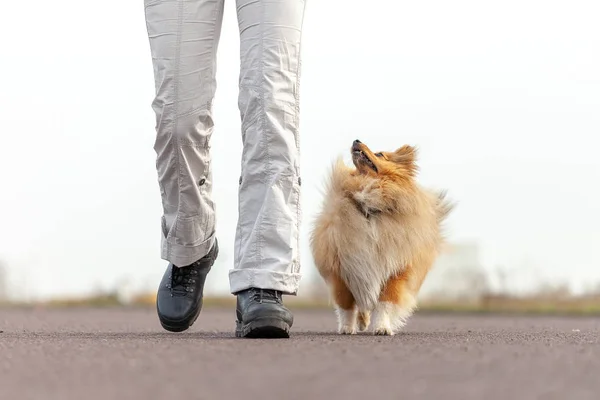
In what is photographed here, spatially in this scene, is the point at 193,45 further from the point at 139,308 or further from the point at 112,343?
the point at 139,308

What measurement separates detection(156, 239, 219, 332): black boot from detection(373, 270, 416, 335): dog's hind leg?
0.98 metres

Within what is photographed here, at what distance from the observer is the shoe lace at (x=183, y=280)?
517 centimetres

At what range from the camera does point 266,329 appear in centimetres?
421

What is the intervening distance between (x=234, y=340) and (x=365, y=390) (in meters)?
1.67

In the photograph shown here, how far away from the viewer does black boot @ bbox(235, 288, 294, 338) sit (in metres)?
4.21

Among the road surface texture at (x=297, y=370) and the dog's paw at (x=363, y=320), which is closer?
the road surface texture at (x=297, y=370)

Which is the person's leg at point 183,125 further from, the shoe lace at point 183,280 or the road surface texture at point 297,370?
the road surface texture at point 297,370

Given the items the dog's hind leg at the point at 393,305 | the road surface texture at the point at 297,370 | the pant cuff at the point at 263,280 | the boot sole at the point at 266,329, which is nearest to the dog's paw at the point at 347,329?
the dog's hind leg at the point at 393,305

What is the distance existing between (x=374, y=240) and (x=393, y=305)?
0.38 m

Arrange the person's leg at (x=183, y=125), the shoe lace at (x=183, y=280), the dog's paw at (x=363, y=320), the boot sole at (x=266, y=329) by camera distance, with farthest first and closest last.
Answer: the dog's paw at (x=363, y=320), the shoe lace at (x=183, y=280), the person's leg at (x=183, y=125), the boot sole at (x=266, y=329)

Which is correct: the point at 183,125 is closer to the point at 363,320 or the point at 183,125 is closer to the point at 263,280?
the point at 263,280

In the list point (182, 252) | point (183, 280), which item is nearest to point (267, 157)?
point (182, 252)

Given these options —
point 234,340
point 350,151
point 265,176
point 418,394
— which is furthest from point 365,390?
point 350,151

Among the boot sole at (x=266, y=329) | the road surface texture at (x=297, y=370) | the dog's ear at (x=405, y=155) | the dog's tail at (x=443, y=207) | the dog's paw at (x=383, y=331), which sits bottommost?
the dog's paw at (x=383, y=331)
